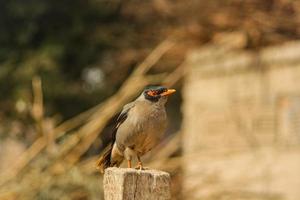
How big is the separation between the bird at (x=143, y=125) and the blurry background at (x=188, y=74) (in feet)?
10.2

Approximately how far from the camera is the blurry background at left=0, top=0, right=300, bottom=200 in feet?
24.7

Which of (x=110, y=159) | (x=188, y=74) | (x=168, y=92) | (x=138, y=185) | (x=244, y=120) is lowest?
(x=138, y=185)

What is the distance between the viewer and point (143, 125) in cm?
289

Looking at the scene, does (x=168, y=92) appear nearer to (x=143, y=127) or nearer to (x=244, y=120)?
(x=143, y=127)

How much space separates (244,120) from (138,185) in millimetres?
5493

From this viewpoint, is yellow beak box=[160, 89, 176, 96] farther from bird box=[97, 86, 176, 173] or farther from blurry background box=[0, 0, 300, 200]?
blurry background box=[0, 0, 300, 200]

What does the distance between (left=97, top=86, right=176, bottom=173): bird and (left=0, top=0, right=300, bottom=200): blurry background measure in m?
3.12

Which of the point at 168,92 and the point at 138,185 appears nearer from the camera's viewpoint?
the point at 138,185

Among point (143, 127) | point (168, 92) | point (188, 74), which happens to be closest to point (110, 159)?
point (143, 127)

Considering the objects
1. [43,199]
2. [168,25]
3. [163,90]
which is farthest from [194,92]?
[163,90]

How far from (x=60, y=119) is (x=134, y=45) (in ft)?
4.60

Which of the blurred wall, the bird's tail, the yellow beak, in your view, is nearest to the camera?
the yellow beak

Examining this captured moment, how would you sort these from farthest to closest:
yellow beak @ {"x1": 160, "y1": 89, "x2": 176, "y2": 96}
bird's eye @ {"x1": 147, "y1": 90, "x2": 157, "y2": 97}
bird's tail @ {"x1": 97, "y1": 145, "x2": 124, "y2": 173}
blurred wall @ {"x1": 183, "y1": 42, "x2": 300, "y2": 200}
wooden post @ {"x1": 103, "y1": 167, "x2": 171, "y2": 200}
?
1. blurred wall @ {"x1": 183, "y1": 42, "x2": 300, "y2": 200}
2. bird's tail @ {"x1": 97, "y1": 145, "x2": 124, "y2": 173}
3. bird's eye @ {"x1": 147, "y1": 90, "x2": 157, "y2": 97}
4. yellow beak @ {"x1": 160, "y1": 89, "x2": 176, "y2": 96}
5. wooden post @ {"x1": 103, "y1": 167, "x2": 171, "y2": 200}

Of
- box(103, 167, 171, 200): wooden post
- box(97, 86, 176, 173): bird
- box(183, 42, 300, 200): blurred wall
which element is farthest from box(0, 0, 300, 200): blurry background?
box(103, 167, 171, 200): wooden post
